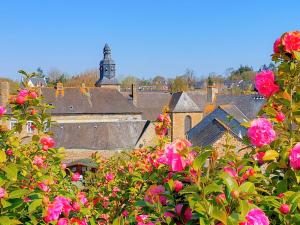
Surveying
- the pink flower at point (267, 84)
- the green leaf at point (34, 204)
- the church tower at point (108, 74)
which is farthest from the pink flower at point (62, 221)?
the church tower at point (108, 74)

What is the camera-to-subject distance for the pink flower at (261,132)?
6.70 ft

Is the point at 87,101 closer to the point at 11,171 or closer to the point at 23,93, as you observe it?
the point at 23,93

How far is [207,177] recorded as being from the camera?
63.2 inches

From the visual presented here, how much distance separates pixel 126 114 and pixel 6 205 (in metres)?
32.7

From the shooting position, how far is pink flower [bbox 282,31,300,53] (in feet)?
6.85

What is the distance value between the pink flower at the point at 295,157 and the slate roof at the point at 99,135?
21587 mm

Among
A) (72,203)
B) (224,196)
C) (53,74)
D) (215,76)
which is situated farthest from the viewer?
(215,76)

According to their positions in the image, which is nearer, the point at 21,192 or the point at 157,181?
the point at 21,192

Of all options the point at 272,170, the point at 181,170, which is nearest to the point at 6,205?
the point at 181,170

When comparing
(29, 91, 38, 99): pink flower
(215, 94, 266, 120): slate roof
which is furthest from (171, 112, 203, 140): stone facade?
(29, 91, 38, 99): pink flower

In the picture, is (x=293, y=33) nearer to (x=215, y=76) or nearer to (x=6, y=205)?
(x=6, y=205)

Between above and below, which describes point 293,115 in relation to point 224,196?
above

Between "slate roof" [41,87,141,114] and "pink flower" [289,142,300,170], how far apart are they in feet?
102

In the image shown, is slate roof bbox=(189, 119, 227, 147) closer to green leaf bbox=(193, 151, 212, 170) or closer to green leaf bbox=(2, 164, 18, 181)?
green leaf bbox=(2, 164, 18, 181)
